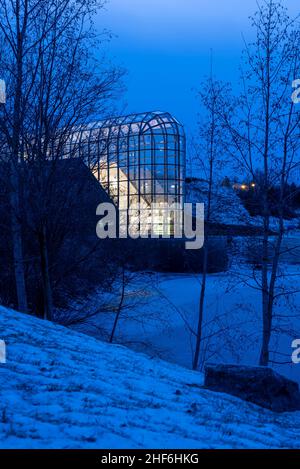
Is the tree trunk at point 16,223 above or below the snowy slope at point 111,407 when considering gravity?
above

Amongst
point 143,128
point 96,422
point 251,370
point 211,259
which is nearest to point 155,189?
point 143,128

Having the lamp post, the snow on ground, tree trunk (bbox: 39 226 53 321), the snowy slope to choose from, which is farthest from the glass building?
the snowy slope

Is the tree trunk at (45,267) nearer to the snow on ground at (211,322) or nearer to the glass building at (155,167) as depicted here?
the snow on ground at (211,322)

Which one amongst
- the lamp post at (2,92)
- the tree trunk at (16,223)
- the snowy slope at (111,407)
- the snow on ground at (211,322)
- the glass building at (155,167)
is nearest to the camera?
the snowy slope at (111,407)

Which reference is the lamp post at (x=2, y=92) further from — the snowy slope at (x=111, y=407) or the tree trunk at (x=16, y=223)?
the snowy slope at (x=111, y=407)

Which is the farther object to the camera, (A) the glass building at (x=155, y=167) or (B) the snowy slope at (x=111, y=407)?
(A) the glass building at (x=155, y=167)

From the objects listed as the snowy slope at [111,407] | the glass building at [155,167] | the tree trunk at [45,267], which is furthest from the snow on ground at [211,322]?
the glass building at [155,167]

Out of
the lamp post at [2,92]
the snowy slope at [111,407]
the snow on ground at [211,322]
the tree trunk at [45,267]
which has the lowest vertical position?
the snow on ground at [211,322]

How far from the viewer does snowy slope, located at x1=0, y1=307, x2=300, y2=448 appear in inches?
129

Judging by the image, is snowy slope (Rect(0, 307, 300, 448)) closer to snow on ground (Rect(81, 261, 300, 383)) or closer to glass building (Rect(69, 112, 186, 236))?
snow on ground (Rect(81, 261, 300, 383))

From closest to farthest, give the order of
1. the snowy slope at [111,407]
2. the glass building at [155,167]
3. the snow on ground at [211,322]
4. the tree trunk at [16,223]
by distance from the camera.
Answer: the snowy slope at [111,407] → the tree trunk at [16,223] → the snow on ground at [211,322] → the glass building at [155,167]

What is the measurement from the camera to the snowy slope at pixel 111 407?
3.27 m

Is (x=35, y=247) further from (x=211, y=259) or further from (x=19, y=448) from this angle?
(x=19, y=448)

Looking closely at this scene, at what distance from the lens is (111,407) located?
156 inches
